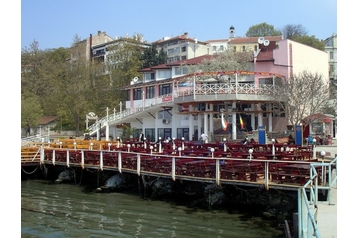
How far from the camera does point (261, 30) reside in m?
83.2

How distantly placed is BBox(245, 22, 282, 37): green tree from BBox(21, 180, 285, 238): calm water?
230ft

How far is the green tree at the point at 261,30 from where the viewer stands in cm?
8138

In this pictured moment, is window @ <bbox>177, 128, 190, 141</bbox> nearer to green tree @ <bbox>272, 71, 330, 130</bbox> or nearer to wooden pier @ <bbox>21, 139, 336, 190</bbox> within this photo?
green tree @ <bbox>272, 71, 330, 130</bbox>

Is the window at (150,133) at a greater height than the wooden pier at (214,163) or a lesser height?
greater

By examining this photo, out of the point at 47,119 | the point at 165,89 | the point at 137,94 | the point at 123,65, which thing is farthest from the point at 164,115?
the point at 47,119

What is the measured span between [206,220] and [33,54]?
48.5 m

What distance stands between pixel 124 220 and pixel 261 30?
75.7m

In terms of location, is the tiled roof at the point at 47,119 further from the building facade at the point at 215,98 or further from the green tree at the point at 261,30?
the green tree at the point at 261,30

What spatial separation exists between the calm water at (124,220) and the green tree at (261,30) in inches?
2764

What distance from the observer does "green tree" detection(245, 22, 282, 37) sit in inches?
3204

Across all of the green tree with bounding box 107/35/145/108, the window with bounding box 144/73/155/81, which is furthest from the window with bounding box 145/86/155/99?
the green tree with bounding box 107/35/145/108

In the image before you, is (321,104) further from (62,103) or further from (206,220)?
(62,103)

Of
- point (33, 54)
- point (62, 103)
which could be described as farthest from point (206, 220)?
point (33, 54)

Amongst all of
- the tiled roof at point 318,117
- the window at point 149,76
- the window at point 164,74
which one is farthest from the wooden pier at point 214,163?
the window at point 149,76
